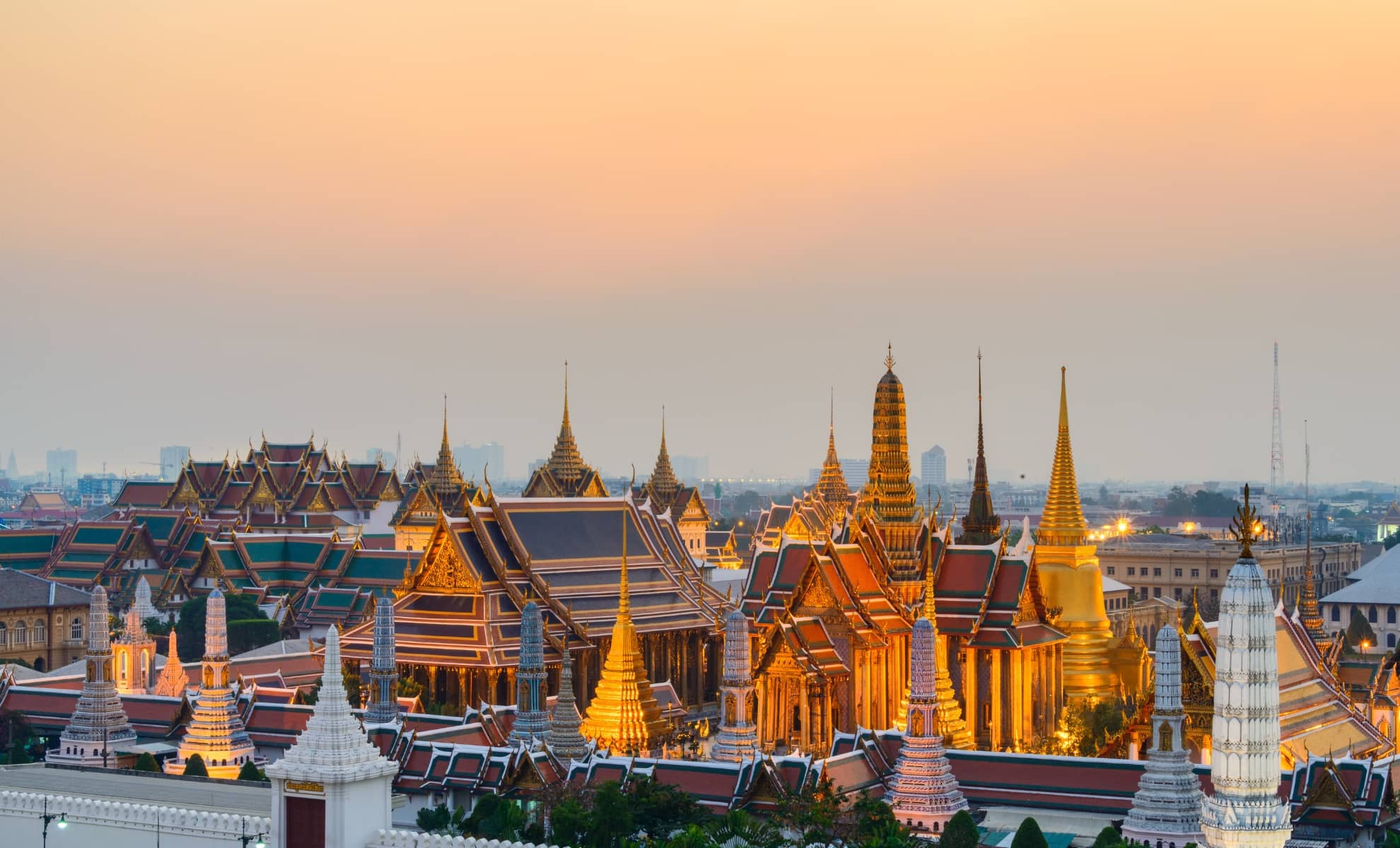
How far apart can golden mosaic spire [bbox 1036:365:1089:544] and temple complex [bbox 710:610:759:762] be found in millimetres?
16567

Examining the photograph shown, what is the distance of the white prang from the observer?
24453 mm

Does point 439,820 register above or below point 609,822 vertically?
below

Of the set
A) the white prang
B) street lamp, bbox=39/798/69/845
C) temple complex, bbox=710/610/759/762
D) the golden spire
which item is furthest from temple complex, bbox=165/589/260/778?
the golden spire

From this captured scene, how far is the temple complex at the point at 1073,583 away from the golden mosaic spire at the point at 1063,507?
0.02 m

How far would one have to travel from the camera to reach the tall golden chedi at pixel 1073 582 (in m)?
52.0

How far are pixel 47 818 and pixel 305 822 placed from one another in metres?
4.98

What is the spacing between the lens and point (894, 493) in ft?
168

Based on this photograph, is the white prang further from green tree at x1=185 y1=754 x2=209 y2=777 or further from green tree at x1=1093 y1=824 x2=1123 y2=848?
green tree at x1=185 y1=754 x2=209 y2=777

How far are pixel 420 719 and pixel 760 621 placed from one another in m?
8.82

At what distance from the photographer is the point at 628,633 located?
4066cm

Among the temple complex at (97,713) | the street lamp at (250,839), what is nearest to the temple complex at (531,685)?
the temple complex at (97,713)

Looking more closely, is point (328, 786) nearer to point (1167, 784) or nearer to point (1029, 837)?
point (1029, 837)

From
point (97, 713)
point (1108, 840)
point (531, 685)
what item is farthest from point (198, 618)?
point (1108, 840)

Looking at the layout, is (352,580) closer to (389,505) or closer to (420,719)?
Answer: (420,719)
